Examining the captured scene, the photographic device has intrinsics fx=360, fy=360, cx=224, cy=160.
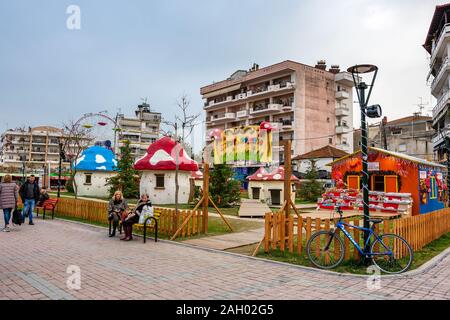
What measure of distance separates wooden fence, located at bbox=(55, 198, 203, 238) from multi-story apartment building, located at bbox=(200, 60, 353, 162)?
3656 cm

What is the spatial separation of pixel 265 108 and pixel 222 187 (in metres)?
34.9

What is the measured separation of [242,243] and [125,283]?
15.5 ft

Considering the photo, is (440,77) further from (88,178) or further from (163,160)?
(88,178)

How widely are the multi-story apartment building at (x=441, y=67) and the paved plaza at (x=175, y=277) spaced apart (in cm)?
2872

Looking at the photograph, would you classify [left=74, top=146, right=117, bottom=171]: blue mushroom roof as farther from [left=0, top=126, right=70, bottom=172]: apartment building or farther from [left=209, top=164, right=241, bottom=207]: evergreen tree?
[left=0, top=126, right=70, bottom=172]: apartment building

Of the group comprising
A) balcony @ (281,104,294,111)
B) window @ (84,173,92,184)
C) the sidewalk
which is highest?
balcony @ (281,104,294,111)

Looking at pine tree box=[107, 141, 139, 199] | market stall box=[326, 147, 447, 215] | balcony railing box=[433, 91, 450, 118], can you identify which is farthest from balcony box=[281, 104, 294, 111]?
market stall box=[326, 147, 447, 215]

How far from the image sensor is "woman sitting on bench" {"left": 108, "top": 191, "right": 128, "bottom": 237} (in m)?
11.3

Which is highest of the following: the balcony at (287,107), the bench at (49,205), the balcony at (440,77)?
the balcony at (287,107)

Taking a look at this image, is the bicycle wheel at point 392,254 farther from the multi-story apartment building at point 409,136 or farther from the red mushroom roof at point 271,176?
the multi-story apartment building at point 409,136

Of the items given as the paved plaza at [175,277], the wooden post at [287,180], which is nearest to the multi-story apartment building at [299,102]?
the wooden post at [287,180]

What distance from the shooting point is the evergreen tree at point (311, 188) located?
29062 millimetres
